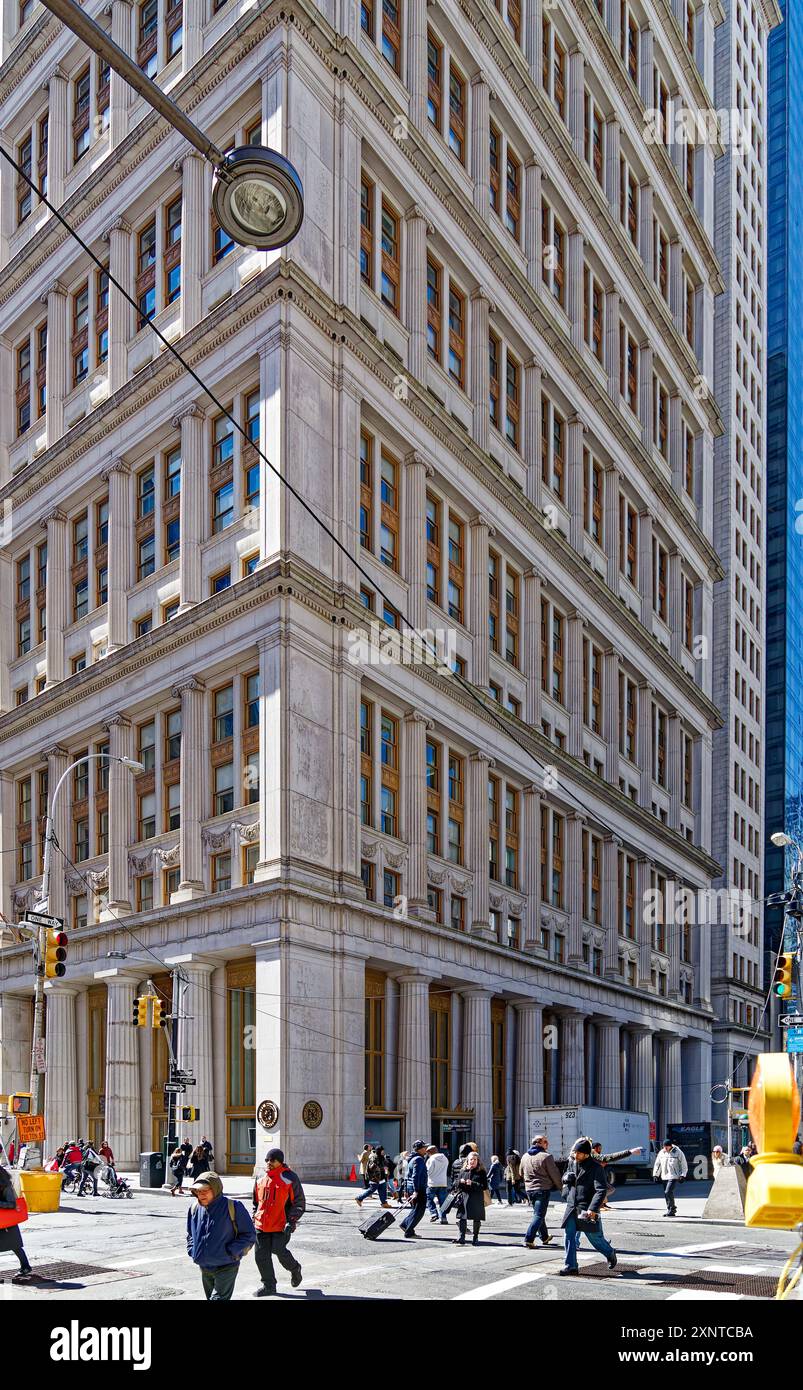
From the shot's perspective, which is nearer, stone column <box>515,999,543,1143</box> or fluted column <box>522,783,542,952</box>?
stone column <box>515,999,543,1143</box>

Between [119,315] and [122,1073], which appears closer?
[122,1073]

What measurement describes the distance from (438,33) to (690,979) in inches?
2131

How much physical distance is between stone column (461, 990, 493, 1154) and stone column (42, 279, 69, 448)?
28.3 metres

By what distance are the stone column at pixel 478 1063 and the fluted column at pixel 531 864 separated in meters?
6.11

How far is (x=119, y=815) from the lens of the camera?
167ft

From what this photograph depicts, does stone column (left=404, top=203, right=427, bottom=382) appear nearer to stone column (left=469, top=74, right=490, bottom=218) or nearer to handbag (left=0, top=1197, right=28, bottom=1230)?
stone column (left=469, top=74, right=490, bottom=218)

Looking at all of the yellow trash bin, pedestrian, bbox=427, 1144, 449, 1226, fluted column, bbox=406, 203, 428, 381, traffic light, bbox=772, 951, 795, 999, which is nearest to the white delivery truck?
traffic light, bbox=772, 951, 795, 999

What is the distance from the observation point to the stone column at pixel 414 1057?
156 feet

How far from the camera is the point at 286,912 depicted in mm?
41688

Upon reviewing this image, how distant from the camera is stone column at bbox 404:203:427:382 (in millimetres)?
52906

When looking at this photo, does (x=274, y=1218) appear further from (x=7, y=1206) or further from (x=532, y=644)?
(x=532, y=644)
